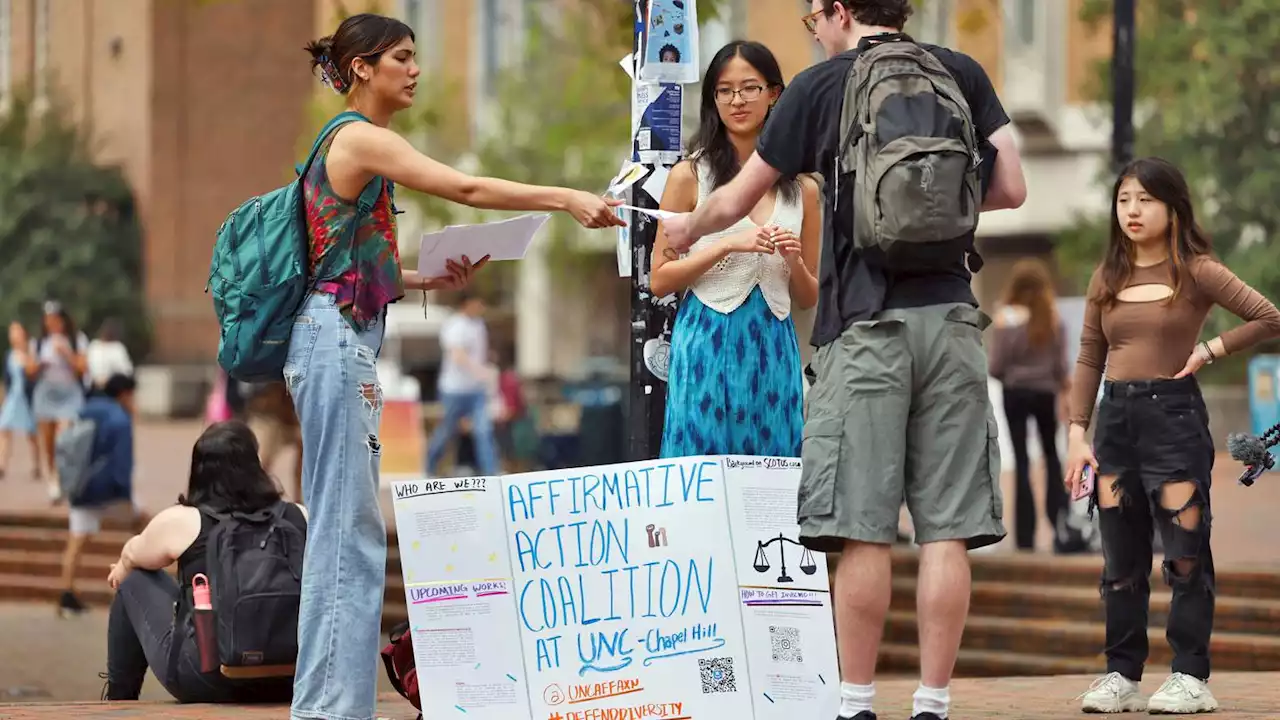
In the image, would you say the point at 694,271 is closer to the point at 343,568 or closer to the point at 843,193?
the point at 843,193

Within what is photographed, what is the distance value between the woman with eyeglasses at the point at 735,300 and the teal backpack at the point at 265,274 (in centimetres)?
110

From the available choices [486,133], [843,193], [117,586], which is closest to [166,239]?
[486,133]

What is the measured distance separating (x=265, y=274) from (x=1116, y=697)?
9.93ft

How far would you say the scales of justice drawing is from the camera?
5.79 metres

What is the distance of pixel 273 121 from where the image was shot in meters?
42.9

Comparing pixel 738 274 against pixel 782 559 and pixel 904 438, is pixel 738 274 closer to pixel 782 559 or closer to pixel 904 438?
pixel 782 559

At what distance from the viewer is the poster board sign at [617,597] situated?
5699 mm

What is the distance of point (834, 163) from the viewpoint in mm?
5191

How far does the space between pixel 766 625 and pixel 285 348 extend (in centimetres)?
156

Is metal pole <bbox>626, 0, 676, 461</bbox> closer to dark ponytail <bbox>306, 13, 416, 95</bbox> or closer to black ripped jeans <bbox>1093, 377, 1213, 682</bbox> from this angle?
dark ponytail <bbox>306, 13, 416, 95</bbox>

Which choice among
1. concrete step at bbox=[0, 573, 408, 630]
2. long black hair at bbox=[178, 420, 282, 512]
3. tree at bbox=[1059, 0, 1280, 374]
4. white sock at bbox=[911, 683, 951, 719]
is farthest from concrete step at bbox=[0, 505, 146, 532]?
tree at bbox=[1059, 0, 1280, 374]

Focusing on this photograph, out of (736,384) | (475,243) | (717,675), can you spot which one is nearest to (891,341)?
(736,384)

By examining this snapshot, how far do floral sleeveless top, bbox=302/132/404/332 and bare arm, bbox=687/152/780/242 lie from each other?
84 cm

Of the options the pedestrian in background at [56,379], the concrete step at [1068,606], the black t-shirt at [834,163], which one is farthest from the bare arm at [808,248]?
the pedestrian in background at [56,379]
